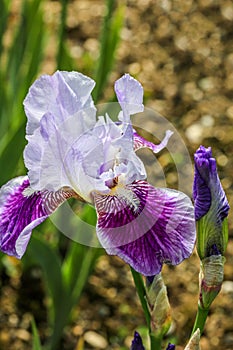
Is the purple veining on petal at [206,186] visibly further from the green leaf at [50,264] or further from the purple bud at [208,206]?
the green leaf at [50,264]

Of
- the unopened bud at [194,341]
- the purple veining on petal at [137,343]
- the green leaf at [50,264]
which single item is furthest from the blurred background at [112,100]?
the unopened bud at [194,341]

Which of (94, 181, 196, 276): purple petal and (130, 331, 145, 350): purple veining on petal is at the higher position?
(94, 181, 196, 276): purple petal

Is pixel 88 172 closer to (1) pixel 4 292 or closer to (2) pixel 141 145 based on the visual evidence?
(2) pixel 141 145

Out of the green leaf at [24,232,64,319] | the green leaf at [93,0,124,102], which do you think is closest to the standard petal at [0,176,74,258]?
the green leaf at [24,232,64,319]

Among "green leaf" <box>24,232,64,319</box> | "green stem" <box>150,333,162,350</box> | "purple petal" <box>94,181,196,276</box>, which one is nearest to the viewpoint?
"purple petal" <box>94,181,196,276</box>

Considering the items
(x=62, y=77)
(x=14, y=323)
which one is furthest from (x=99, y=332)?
(x=62, y=77)

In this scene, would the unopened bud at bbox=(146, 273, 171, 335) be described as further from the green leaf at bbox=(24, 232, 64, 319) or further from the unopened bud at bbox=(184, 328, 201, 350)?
the green leaf at bbox=(24, 232, 64, 319)

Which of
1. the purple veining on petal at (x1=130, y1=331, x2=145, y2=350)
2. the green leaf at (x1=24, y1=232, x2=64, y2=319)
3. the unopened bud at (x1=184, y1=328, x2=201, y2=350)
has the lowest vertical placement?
the green leaf at (x1=24, y1=232, x2=64, y2=319)
